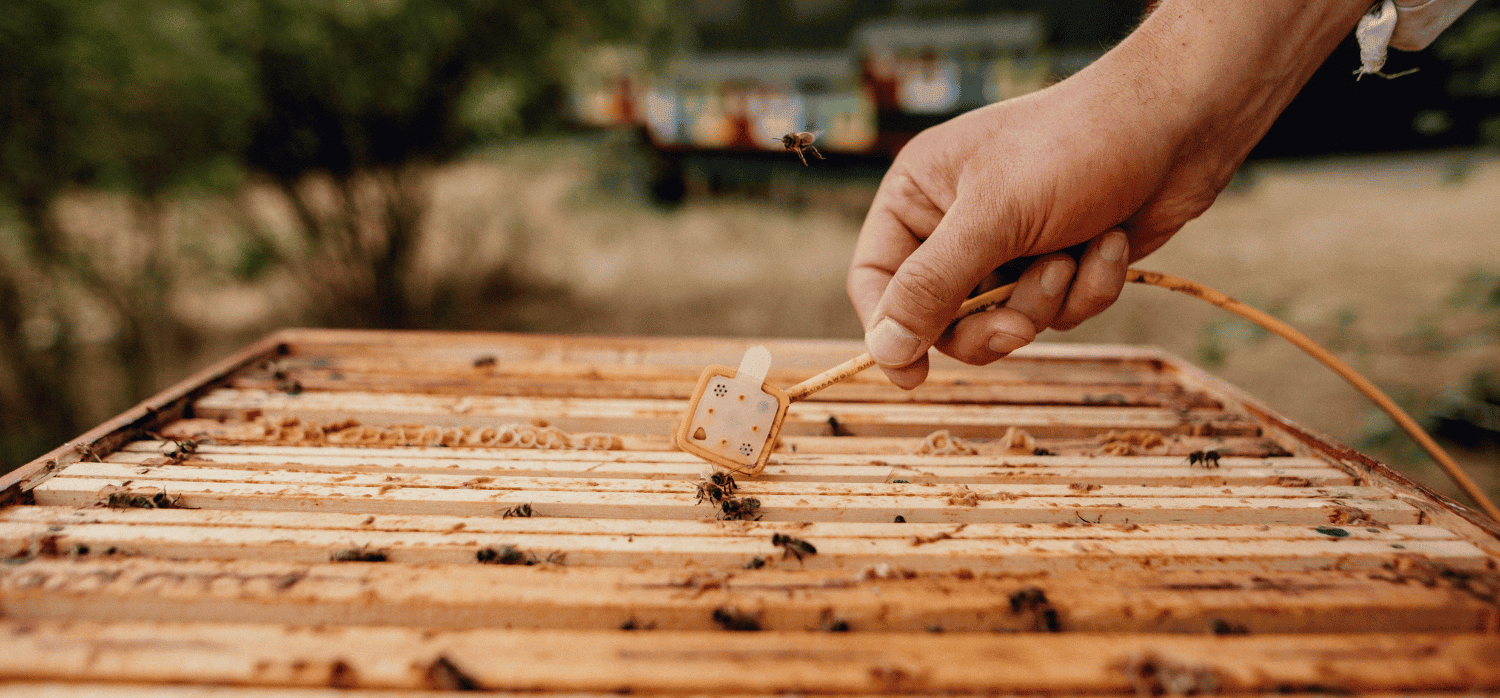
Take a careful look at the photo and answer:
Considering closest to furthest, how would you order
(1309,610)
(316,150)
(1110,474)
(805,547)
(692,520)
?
(1309,610) → (805,547) → (692,520) → (1110,474) → (316,150)

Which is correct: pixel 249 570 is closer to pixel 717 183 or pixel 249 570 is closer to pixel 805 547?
pixel 805 547

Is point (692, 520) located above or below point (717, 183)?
below

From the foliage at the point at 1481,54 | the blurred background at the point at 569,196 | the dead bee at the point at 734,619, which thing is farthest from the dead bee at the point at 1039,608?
the foliage at the point at 1481,54

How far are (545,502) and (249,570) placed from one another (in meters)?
0.68

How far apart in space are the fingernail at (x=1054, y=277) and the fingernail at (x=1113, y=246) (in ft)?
0.41

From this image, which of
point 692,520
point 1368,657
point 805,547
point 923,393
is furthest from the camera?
point 923,393

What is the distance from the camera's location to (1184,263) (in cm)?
977

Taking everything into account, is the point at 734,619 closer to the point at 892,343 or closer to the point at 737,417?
the point at 737,417

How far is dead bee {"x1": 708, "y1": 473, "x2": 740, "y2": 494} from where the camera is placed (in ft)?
6.23

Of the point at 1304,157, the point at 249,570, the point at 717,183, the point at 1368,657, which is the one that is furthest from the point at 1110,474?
the point at 1304,157

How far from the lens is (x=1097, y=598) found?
152 cm

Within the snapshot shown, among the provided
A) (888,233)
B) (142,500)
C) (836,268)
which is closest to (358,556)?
(142,500)

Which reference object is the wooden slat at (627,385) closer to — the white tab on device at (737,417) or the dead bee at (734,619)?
the white tab on device at (737,417)

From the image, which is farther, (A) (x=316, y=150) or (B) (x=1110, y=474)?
(A) (x=316, y=150)
